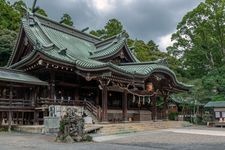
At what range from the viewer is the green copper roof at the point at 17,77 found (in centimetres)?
2029

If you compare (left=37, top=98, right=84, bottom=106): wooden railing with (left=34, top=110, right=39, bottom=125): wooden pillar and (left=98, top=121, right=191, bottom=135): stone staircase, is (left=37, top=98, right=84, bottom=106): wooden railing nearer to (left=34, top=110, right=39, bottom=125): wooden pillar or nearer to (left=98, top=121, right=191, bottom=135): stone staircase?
(left=34, top=110, right=39, bottom=125): wooden pillar

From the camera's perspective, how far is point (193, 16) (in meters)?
47.8

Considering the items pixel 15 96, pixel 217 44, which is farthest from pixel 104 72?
pixel 217 44

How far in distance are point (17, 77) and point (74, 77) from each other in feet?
16.8

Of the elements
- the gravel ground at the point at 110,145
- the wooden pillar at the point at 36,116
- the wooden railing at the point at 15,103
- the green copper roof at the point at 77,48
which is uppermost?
the green copper roof at the point at 77,48

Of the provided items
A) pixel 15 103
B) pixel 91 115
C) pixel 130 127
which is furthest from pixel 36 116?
pixel 130 127

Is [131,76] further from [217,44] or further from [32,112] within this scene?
[217,44]

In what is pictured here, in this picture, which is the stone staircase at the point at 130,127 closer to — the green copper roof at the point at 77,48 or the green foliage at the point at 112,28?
the green copper roof at the point at 77,48

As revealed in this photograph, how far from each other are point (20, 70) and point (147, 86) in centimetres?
1051

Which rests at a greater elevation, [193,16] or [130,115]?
[193,16]

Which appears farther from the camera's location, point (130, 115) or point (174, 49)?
point (174, 49)

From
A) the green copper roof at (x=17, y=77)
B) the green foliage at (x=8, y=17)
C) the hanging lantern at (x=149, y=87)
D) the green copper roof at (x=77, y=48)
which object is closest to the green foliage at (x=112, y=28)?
the green foliage at (x=8, y=17)

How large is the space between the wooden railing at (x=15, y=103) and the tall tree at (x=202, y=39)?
32037 millimetres

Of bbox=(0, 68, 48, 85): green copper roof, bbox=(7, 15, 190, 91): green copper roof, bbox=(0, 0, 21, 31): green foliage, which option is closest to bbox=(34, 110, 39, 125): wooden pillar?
bbox=(0, 68, 48, 85): green copper roof
